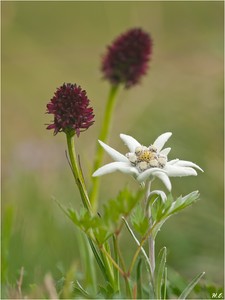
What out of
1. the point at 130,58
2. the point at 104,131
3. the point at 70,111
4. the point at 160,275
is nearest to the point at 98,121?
the point at 130,58

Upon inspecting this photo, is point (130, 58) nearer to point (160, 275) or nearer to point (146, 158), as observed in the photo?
point (146, 158)

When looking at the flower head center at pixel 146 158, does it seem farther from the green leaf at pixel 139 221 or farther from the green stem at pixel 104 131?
the green stem at pixel 104 131

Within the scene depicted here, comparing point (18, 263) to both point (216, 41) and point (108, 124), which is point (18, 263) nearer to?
point (108, 124)

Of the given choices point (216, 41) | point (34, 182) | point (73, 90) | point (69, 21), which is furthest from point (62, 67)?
point (73, 90)

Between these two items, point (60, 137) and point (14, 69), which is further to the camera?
point (14, 69)

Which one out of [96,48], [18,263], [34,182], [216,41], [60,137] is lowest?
[18,263]

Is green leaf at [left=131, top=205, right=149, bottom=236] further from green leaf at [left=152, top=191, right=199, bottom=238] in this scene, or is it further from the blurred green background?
the blurred green background

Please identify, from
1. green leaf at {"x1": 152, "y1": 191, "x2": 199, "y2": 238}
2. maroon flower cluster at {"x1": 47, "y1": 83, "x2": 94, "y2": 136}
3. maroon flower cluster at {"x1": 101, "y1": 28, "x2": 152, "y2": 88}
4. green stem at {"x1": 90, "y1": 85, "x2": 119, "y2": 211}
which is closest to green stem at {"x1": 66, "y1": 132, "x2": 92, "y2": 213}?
maroon flower cluster at {"x1": 47, "y1": 83, "x2": 94, "y2": 136}
